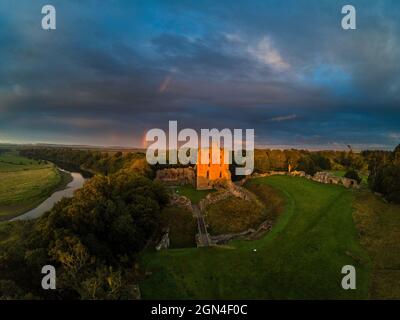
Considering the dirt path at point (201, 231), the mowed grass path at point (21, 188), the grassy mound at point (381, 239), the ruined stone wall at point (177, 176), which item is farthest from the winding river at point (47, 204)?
the grassy mound at point (381, 239)

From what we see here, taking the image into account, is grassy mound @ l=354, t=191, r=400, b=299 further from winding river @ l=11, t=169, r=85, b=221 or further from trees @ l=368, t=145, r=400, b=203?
winding river @ l=11, t=169, r=85, b=221

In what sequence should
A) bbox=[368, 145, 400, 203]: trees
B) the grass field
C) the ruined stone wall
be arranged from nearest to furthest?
bbox=[368, 145, 400, 203]: trees, the grass field, the ruined stone wall

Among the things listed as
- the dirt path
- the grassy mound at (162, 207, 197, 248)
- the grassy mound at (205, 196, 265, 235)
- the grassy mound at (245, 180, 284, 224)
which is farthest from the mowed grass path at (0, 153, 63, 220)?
the grassy mound at (245, 180, 284, 224)

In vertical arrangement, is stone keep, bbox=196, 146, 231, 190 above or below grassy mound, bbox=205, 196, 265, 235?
above

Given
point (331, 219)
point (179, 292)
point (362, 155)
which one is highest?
point (362, 155)

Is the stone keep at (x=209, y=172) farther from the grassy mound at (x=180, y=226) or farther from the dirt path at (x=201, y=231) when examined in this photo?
the grassy mound at (x=180, y=226)
